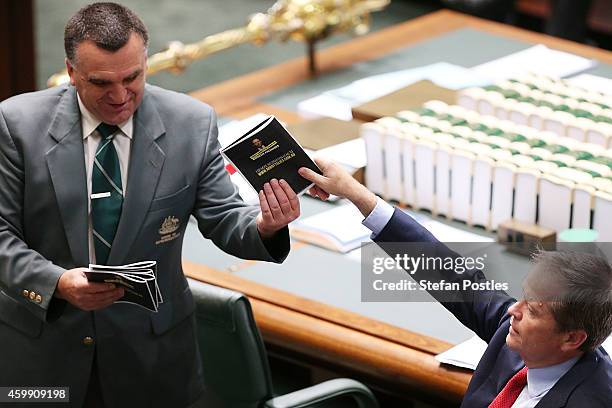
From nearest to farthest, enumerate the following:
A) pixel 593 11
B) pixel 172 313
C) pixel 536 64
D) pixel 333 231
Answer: pixel 172 313
pixel 333 231
pixel 536 64
pixel 593 11

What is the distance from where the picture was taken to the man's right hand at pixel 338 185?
299 cm

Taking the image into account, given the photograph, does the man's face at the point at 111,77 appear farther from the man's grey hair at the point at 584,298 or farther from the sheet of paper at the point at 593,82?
the sheet of paper at the point at 593,82

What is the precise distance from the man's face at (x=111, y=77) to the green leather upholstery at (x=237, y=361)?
0.59 metres

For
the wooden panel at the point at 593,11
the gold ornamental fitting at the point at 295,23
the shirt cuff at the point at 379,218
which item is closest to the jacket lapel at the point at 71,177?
the shirt cuff at the point at 379,218

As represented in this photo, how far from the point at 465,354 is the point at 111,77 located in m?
1.16

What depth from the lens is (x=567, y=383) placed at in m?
2.70

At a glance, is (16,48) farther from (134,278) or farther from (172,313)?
(134,278)

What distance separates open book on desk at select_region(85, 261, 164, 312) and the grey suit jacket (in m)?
0.14

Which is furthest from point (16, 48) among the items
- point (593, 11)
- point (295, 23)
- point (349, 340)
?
point (593, 11)

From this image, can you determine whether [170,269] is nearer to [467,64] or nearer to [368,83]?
[368,83]

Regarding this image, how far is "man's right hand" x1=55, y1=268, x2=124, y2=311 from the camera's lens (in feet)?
9.30

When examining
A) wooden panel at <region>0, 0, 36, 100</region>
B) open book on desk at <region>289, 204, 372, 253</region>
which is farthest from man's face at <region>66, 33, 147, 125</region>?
wooden panel at <region>0, 0, 36, 100</region>

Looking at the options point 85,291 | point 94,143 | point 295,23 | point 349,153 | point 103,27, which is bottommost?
point 349,153

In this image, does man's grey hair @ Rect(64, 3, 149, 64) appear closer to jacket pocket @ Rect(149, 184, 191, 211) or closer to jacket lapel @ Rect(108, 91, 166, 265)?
jacket lapel @ Rect(108, 91, 166, 265)
